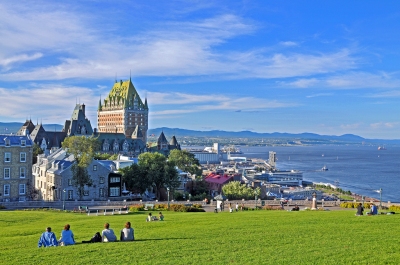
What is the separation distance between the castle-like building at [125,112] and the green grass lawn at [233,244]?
112177 mm

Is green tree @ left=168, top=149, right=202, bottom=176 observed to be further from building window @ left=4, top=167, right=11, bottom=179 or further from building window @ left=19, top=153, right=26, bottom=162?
building window @ left=4, top=167, right=11, bottom=179

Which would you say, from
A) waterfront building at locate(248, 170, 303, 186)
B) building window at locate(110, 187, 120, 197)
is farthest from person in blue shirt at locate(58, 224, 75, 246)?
waterfront building at locate(248, 170, 303, 186)

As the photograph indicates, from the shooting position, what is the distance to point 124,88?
477 feet

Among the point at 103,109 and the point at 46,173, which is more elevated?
the point at 103,109

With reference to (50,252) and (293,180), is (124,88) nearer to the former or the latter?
(293,180)

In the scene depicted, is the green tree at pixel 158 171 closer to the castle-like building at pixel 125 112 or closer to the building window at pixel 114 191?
the building window at pixel 114 191

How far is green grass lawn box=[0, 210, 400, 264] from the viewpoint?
13.9 m

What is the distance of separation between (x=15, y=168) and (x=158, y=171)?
17443mm

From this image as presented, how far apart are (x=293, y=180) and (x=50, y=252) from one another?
122440 millimetres

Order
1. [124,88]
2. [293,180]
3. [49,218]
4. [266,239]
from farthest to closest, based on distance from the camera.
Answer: [124,88], [293,180], [49,218], [266,239]

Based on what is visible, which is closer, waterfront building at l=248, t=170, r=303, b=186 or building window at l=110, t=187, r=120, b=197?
building window at l=110, t=187, r=120, b=197

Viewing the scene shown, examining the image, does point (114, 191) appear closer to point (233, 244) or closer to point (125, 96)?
point (233, 244)

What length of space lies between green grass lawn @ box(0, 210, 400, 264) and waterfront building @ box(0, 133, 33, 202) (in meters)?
28.3

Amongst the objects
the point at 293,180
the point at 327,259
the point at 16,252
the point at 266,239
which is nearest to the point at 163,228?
the point at 266,239
